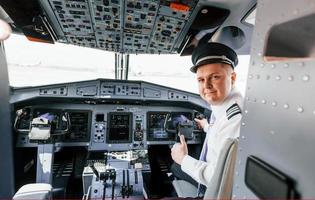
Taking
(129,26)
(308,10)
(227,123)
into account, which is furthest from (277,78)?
(129,26)

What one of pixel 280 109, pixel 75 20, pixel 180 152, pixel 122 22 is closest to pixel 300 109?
pixel 280 109

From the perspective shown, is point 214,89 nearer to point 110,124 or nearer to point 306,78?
point 306,78

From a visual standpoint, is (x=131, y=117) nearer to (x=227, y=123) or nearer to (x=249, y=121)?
(x=227, y=123)

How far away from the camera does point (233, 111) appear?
49.1 inches

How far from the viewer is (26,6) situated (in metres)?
1.86

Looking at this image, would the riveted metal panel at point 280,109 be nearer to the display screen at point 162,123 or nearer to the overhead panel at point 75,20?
the overhead panel at point 75,20

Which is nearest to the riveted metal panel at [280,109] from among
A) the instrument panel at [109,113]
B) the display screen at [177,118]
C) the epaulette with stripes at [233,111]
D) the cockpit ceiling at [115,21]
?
the epaulette with stripes at [233,111]

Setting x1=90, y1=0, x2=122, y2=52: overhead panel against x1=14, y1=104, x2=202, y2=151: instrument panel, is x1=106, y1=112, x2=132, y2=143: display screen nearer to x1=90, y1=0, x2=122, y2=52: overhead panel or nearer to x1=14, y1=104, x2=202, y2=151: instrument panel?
x1=14, y1=104, x2=202, y2=151: instrument panel

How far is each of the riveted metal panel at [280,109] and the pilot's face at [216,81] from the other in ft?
1.98

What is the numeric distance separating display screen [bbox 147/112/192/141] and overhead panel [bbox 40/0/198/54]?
3.32 ft

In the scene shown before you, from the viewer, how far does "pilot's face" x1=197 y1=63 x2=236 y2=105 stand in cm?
140

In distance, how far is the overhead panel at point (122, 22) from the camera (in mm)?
1762

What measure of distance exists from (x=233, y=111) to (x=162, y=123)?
2111mm

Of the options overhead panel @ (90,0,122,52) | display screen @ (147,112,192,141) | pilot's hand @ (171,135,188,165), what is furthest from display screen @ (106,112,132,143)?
pilot's hand @ (171,135,188,165)
